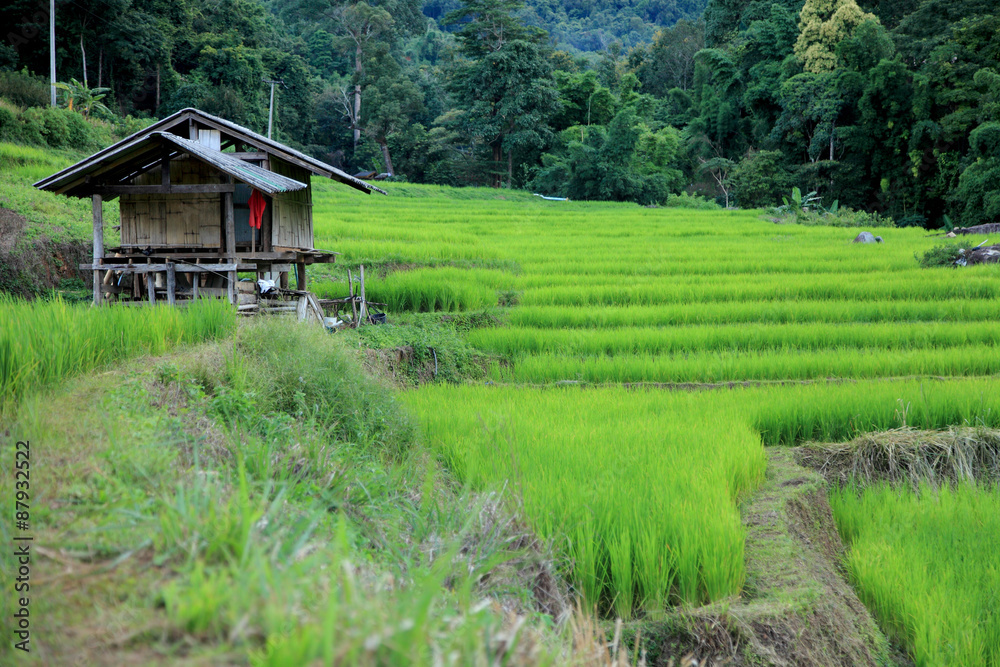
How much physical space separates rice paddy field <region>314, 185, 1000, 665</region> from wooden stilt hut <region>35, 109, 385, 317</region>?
6.64 feet

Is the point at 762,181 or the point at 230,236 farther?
the point at 762,181

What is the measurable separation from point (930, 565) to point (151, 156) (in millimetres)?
9591

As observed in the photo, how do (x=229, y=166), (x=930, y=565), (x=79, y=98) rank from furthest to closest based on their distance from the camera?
1. (x=79, y=98)
2. (x=229, y=166)
3. (x=930, y=565)

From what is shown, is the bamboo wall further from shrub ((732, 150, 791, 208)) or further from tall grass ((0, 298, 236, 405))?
shrub ((732, 150, 791, 208))

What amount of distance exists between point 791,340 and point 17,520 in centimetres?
867

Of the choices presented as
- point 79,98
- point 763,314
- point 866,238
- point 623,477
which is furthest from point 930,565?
point 79,98

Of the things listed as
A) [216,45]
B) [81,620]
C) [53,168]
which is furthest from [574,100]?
[81,620]

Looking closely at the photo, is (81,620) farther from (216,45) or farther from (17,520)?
(216,45)

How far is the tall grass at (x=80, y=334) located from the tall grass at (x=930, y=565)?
15.5 ft

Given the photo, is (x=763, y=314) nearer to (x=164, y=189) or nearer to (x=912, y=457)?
(x=912, y=457)

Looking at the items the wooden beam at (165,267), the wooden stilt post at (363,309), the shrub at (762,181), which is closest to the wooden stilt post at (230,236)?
the wooden beam at (165,267)

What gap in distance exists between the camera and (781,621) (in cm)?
313

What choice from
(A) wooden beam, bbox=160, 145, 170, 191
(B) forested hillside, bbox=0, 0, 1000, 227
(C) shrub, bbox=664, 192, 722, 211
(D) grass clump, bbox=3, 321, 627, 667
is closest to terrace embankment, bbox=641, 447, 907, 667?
(D) grass clump, bbox=3, 321, 627, 667

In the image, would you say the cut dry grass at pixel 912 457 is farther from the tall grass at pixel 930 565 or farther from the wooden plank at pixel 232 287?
the wooden plank at pixel 232 287
